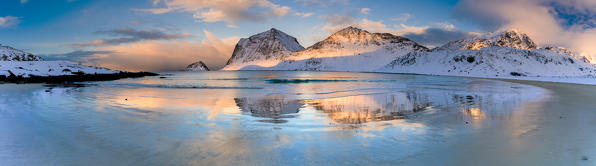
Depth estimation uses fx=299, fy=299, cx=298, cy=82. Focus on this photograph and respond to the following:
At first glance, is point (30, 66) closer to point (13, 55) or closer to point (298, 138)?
point (13, 55)

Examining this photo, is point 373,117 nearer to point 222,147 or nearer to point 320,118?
point 320,118

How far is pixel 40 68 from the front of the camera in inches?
1586

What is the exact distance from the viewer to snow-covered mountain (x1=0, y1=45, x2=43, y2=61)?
1838 inches

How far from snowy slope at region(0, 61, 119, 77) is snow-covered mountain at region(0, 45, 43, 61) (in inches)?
310

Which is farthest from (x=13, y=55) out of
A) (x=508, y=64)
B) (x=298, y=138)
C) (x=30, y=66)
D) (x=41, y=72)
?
(x=508, y=64)

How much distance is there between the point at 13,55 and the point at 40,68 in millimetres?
13973

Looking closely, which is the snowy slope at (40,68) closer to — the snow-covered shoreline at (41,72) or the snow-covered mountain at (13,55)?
the snow-covered shoreline at (41,72)

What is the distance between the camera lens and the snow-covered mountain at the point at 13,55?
46.7 metres

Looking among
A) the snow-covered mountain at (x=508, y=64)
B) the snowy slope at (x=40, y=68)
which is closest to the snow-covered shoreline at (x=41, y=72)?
the snowy slope at (x=40, y=68)

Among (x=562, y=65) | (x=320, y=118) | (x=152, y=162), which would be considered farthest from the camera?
(x=562, y=65)

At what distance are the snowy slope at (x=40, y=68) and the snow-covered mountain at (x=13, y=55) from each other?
7874mm

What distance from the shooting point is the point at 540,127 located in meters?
7.71

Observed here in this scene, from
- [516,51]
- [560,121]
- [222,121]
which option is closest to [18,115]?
[222,121]

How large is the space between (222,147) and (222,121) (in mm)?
3120
